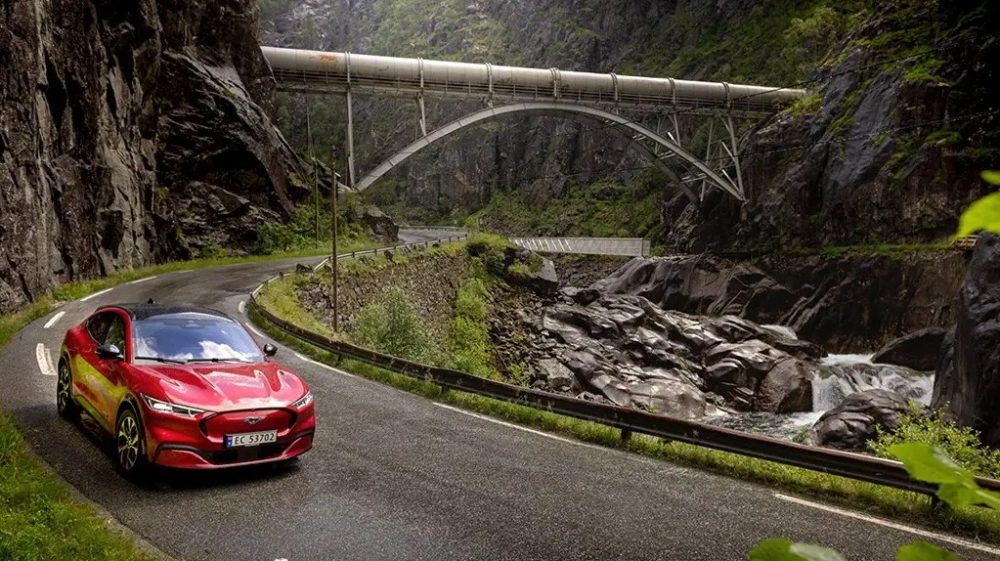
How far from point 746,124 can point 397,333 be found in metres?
43.4

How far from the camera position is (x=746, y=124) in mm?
51719

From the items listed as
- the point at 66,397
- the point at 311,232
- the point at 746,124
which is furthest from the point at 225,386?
the point at 746,124

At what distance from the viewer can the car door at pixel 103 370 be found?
691 cm

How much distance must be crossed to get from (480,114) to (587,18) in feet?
167

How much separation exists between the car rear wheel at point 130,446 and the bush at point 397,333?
11534 millimetres

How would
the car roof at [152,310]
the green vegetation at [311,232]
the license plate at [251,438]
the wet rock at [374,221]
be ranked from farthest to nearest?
the wet rock at [374,221]
the green vegetation at [311,232]
the car roof at [152,310]
the license plate at [251,438]

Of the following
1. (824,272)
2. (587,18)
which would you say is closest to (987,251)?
(824,272)

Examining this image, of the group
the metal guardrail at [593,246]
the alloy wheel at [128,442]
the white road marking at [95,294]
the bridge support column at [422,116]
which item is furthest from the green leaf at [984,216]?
the metal guardrail at [593,246]

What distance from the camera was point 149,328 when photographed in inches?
294

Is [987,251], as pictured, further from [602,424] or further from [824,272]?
[824,272]

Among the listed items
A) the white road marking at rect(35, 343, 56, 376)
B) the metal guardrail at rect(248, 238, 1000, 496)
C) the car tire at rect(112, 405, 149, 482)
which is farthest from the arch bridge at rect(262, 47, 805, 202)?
the car tire at rect(112, 405, 149, 482)

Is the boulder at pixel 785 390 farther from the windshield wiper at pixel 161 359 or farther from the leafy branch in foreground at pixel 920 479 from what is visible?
the leafy branch in foreground at pixel 920 479

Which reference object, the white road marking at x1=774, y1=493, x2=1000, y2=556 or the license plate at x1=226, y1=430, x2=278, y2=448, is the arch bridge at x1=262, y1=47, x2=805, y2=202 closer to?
the license plate at x1=226, y1=430, x2=278, y2=448

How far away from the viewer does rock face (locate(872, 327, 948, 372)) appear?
83.9 ft
